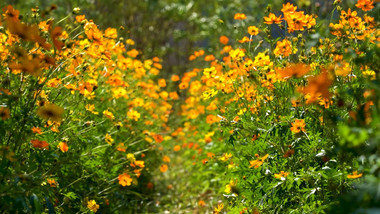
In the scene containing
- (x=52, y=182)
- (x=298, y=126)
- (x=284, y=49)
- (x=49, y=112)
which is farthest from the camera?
(x=284, y=49)

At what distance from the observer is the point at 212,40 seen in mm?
8414

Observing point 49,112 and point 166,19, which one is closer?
point 49,112

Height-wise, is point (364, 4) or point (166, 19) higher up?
point (364, 4)

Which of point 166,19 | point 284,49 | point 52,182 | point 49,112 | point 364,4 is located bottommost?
point 166,19

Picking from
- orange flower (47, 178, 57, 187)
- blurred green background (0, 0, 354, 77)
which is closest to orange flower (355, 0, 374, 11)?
orange flower (47, 178, 57, 187)

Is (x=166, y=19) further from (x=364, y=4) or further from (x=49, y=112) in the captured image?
(x=49, y=112)

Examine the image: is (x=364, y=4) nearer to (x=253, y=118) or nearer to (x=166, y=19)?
(x=253, y=118)

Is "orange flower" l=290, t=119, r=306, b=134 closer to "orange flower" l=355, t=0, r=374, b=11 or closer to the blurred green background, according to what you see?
"orange flower" l=355, t=0, r=374, b=11

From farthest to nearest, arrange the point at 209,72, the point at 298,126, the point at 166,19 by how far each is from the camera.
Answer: the point at 166,19
the point at 209,72
the point at 298,126

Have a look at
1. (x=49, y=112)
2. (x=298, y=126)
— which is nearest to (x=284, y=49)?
(x=298, y=126)

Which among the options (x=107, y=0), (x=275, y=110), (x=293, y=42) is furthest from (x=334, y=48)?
(x=107, y=0)

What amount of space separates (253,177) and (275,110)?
0.37m

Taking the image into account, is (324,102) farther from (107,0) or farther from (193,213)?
(107,0)

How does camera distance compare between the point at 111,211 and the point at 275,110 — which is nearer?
the point at 275,110
